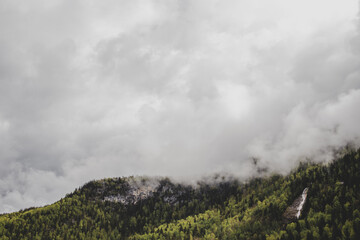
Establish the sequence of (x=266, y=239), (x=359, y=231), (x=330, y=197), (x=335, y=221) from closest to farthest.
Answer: (x=359, y=231), (x=335, y=221), (x=266, y=239), (x=330, y=197)

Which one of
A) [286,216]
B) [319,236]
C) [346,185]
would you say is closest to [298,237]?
[319,236]

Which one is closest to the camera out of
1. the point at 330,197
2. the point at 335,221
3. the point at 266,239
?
the point at 335,221

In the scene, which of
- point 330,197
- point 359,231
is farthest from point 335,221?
point 330,197

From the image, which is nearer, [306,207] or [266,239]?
[266,239]

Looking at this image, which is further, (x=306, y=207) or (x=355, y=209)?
(x=306, y=207)

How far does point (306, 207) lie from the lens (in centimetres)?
19462

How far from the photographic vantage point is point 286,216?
7844 inches

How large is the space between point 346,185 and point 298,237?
7609 centimetres

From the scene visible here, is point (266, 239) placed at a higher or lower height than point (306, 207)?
lower

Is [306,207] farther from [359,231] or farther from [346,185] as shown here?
[359,231]

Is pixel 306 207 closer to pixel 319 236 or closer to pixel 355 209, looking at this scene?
pixel 355 209

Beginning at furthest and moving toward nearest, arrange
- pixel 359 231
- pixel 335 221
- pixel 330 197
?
pixel 330 197
pixel 335 221
pixel 359 231

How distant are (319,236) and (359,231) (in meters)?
21.4

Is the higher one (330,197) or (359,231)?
(330,197)
